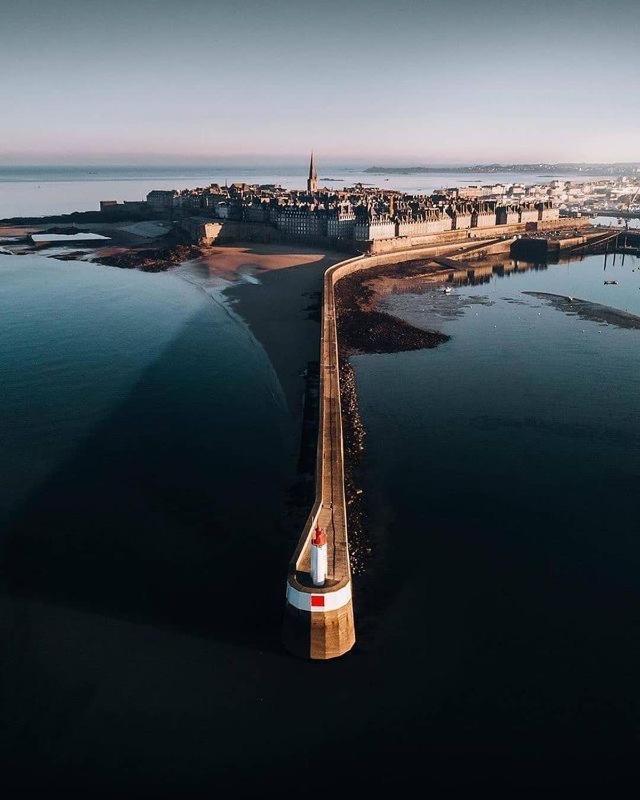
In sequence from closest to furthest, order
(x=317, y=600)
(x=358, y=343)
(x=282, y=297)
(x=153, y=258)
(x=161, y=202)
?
(x=317, y=600) < (x=358, y=343) < (x=282, y=297) < (x=153, y=258) < (x=161, y=202)

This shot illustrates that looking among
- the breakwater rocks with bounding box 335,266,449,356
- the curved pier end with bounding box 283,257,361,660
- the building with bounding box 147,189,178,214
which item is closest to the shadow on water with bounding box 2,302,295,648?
the curved pier end with bounding box 283,257,361,660

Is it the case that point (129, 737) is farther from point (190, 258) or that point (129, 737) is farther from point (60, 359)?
point (190, 258)

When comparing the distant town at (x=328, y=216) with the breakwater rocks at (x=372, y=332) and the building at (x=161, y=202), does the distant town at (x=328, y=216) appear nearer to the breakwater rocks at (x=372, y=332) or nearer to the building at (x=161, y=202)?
the building at (x=161, y=202)

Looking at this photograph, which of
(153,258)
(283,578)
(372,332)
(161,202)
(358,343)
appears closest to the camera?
(283,578)

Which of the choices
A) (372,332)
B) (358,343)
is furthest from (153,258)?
(358,343)

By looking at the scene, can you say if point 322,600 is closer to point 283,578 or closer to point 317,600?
point 317,600

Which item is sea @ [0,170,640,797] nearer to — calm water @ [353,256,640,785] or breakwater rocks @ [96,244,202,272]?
calm water @ [353,256,640,785]

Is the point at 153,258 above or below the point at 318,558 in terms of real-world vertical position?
above

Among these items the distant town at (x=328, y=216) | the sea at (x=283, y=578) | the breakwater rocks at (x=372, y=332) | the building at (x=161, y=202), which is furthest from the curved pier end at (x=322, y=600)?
the building at (x=161, y=202)
